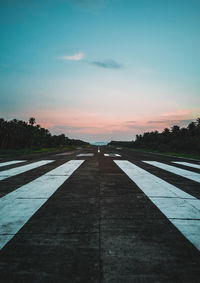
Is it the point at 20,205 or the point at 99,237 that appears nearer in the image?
the point at 99,237

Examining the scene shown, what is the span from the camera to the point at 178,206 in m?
2.68

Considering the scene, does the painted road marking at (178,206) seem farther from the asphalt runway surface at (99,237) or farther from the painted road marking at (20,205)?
the painted road marking at (20,205)

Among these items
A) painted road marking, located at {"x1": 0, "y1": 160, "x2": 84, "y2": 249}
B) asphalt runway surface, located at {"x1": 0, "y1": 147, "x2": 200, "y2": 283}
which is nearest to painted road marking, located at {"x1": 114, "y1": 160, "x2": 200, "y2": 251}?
asphalt runway surface, located at {"x1": 0, "y1": 147, "x2": 200, "y2": 283}

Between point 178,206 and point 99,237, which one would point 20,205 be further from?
point 178,206

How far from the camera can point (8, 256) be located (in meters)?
1.47

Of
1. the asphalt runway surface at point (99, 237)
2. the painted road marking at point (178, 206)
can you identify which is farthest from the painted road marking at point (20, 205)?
the painted road marking at point (178, 206)

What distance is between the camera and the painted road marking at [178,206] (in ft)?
6.39

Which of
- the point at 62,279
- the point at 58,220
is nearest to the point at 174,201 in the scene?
the point at 58,220

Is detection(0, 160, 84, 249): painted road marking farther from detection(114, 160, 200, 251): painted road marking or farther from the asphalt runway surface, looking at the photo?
detection(114, 160, 200, 251): painted road marking

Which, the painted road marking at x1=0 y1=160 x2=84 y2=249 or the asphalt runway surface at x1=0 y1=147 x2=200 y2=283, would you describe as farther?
the painted road marking at x1=0 y1=160 x2=84 y2=249

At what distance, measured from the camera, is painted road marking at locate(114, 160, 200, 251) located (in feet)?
6.39

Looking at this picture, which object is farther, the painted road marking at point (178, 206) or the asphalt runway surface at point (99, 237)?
the painted road marking at point (178, 206)

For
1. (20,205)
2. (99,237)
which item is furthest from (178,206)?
(20,205)

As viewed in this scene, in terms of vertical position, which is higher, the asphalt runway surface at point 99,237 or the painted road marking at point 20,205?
the painted road marking at point 20,205
